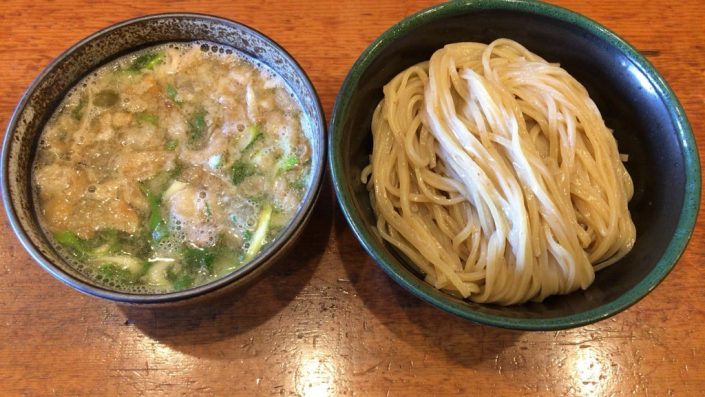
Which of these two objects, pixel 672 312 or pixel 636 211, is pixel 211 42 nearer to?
pixel 636 211

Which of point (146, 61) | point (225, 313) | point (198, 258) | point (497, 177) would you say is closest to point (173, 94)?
point (146, 61)

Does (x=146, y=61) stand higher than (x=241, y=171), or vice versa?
(x=146, y=61)

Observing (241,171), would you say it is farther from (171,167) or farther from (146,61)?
(146,61)

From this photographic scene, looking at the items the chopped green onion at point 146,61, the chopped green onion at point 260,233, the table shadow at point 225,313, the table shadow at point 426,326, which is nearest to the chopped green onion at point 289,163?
the chopped green onion at point 260,233

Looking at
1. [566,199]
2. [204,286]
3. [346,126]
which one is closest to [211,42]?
[346,126]

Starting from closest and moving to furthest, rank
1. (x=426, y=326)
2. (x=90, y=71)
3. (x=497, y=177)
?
(x=497, y=177) → (x=426, y=326) → (x=90, y=71)

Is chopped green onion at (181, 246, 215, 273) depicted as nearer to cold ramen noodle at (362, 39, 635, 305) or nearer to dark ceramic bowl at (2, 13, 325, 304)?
dark ceramic bowl at (2, 13, 325, 304)
